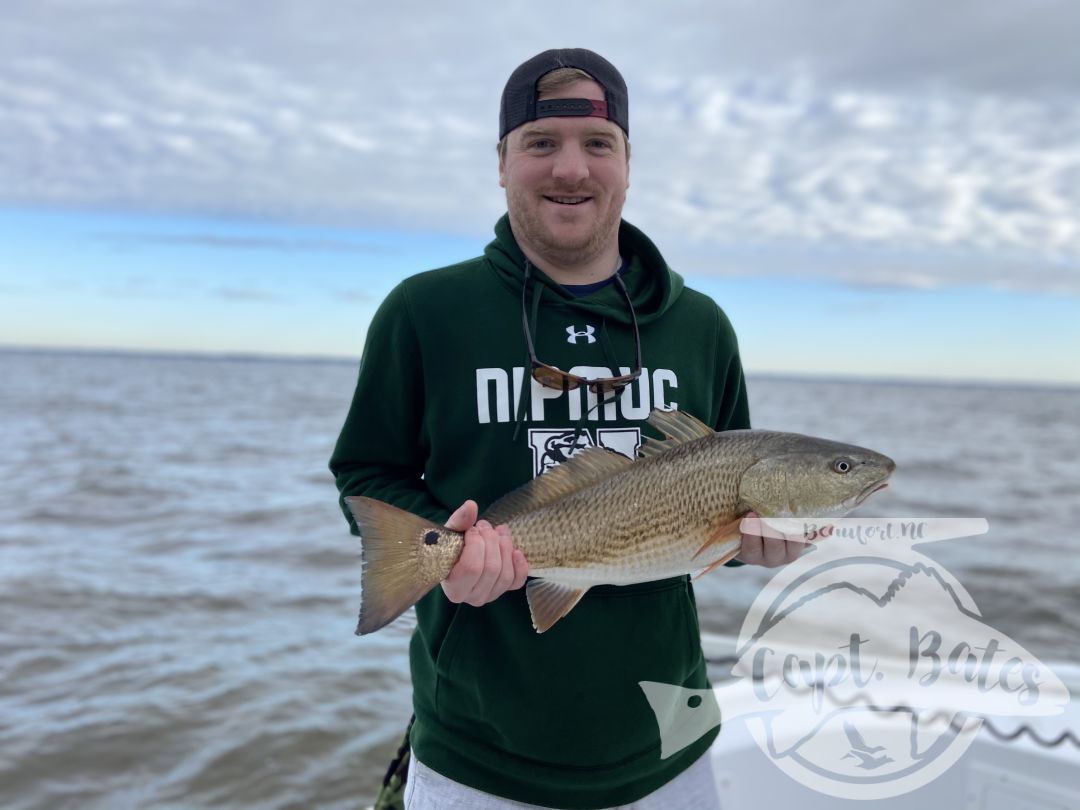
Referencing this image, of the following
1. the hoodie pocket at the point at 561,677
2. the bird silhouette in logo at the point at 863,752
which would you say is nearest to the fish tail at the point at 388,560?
the hoodie pocket at the point at 561,677

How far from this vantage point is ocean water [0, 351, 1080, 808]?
5848 mm

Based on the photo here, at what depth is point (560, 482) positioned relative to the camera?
254cm

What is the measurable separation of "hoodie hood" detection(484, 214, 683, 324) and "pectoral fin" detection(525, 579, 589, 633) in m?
0.94

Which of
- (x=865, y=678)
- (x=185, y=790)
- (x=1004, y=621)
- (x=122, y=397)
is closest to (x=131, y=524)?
(x=185, y=790)

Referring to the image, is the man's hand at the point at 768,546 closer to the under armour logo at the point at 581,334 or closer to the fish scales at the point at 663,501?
the fish scales at the point at 663,501

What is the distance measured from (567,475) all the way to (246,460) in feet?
61.8

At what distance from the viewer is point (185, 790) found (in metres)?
5.57

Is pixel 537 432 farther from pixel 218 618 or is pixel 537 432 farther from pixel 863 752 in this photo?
pixel 218 618

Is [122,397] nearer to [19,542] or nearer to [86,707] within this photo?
[19,542]

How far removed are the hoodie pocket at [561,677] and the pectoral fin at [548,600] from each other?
12 cm

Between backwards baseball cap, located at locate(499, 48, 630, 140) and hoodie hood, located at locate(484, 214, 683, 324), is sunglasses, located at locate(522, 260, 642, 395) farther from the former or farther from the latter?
backwards baseball cap, located at locate(499, 48, 630, 140)

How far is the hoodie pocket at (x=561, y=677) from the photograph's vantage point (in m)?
2.49

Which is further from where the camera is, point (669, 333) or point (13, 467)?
point (13, 467)

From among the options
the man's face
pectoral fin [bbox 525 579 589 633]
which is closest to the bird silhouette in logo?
pectoral fin [bbox 525 579 589 633]
